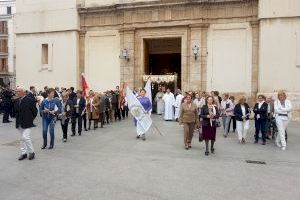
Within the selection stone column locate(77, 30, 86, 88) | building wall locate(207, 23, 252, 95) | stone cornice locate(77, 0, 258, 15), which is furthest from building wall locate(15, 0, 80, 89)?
building wall locate(207, 23, 252, 95)

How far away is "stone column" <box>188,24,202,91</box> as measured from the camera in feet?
72.6

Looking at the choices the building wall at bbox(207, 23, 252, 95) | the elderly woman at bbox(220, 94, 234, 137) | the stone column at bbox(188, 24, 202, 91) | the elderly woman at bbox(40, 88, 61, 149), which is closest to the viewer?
the elderly woman at bbox(40, 88, 61, 149)

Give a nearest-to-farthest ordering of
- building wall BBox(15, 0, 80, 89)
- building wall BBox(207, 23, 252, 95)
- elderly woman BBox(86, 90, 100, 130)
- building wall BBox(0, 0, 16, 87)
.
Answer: elderly woman BBox(86, 90, 100, 130), building wall BBox(207, 23, 252, 95), building wall BBox(15, 0, 80, 89), building wall BBox(0, 0, 16, 87)

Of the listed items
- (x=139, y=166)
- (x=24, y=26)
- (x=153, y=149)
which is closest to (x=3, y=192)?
(x=139, y=166)

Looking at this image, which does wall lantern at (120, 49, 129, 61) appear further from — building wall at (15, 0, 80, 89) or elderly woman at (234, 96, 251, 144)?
elderly woman at (234, 96, 251, 144)

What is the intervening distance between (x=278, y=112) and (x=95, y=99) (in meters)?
7.66

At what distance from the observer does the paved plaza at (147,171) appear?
21.7 feet

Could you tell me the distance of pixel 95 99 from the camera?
15680 mm

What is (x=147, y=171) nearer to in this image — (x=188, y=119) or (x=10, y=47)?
(x=188, y=119)

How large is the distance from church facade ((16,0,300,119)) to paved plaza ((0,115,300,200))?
339 inches

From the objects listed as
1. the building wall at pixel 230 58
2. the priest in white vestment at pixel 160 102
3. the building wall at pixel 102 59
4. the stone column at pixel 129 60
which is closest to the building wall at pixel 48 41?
the building wall at pixel 102 59

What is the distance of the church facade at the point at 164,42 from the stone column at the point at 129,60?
2.5 inches

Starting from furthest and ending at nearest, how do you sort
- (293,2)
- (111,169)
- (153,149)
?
(293,2), (153,149), (111,169)

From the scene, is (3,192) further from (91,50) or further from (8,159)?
(91,50)
